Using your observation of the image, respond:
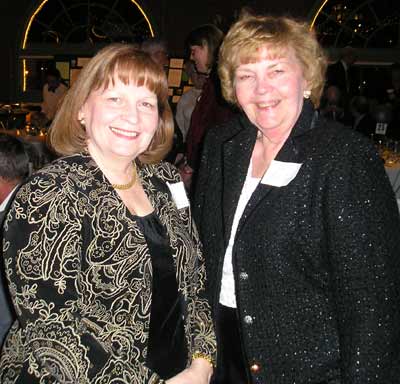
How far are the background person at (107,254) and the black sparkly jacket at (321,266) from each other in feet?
0.65

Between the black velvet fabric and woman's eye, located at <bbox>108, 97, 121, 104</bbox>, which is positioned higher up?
woman's eye, located at <bbox>108, 97, 121, 104</bbox>

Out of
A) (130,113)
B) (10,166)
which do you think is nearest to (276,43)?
(130,113)

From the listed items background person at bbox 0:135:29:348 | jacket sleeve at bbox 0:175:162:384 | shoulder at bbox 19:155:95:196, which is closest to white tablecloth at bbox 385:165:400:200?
background person at bbox 0:135:29:348

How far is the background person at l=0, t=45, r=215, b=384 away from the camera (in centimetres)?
146

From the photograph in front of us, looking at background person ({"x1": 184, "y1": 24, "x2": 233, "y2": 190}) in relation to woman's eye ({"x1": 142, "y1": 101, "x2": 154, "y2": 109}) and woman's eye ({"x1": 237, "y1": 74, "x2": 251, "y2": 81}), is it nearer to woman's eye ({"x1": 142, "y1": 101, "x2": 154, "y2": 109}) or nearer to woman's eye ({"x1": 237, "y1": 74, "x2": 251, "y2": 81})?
woman's eye ({"x1": 237, "y1": 74, "x2": 251, "y2": 81})

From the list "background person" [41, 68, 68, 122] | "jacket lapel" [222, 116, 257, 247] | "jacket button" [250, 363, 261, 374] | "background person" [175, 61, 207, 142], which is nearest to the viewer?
"jacket button" [250, 363, 261, 374]

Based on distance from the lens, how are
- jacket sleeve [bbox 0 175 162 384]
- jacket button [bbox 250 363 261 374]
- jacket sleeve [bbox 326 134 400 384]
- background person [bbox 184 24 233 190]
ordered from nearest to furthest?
jacket sleeve [bbox 0 175 162 384]
jacket sleeve [bbox 326 134 400 384]
jacket button [bbox 250 363 261 374]
background person [bbox 184 24 233 190]

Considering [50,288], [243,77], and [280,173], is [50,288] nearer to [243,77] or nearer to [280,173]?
[280,173]

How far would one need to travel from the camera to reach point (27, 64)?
43.9ft

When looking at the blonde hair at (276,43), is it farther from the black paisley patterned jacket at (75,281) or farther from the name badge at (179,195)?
the black paisley patterned jacket at (75,281)

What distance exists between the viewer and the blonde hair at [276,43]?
6.02ft

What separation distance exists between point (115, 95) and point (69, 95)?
0.16m

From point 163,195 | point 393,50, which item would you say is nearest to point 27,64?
point 393,50

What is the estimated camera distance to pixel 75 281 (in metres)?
1.49
